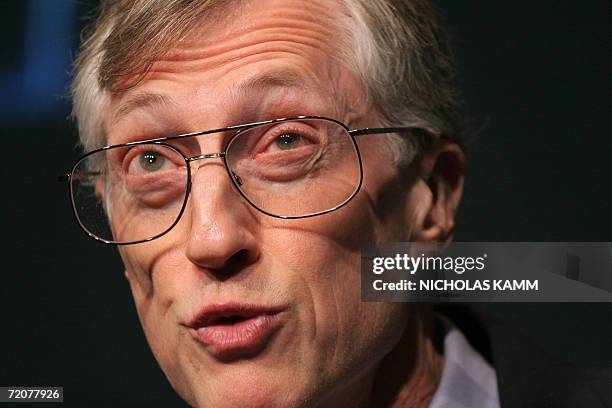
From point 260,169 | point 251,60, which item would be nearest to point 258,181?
point 260,169

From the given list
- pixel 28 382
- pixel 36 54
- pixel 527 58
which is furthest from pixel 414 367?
pixel 36 54

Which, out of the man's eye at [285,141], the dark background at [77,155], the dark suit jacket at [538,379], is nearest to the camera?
the man's eye at [285,141]

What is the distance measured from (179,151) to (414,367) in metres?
0.67

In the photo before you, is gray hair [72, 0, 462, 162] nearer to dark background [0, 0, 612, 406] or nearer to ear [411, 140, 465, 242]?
Result: ear [411, 140, 465, 242]

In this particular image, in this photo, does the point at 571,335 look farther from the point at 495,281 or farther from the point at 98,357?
the point at 98,357

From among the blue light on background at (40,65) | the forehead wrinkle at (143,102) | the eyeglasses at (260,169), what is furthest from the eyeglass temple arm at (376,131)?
the blue light on background at (40,65)

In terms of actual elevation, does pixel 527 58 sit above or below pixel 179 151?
above

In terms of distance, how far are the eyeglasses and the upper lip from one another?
153 mm

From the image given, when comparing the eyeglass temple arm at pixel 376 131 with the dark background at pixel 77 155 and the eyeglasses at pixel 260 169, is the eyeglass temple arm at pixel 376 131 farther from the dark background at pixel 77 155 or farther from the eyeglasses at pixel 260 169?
the dark background at pixel 77 155

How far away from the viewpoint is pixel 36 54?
2.08m

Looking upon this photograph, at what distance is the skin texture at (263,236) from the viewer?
1.37 metres

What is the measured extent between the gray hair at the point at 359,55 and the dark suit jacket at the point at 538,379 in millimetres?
443

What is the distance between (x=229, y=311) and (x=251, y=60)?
418mm

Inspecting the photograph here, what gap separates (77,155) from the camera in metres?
2.09
